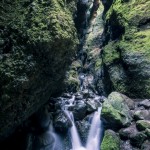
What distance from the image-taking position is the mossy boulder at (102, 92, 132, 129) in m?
10.1

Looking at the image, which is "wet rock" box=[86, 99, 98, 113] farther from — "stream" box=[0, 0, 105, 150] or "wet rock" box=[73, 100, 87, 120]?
"wet rock" box=[73, 100, 87, 120]

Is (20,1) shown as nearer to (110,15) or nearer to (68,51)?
(68,51)

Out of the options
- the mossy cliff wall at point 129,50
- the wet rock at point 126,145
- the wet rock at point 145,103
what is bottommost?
the wet rock at point 126,145

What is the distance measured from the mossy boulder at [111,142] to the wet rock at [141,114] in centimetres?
146

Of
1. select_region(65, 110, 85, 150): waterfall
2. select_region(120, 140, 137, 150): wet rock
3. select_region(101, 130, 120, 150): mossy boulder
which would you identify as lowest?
select_region(65, 110, 85, 150): waterfall

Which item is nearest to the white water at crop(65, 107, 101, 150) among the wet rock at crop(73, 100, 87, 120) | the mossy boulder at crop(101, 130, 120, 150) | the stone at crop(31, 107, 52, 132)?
the wet rock at crop(73, 100, 87, 120)

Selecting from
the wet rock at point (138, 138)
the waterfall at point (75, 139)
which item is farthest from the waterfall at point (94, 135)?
the wet rock at point (138, 138)

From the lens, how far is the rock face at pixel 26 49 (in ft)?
22.2

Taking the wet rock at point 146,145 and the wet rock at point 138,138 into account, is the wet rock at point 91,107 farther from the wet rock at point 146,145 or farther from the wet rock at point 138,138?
the wet rock at point 146,145

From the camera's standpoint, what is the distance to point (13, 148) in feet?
31.8

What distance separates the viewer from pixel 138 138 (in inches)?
363

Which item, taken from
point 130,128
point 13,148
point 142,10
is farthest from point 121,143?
point 142,10

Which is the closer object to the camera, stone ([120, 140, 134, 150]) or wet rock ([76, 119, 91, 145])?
stone ([120, 140, 134, 150])

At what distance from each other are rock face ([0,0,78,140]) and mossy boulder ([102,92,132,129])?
3499 millimetres
